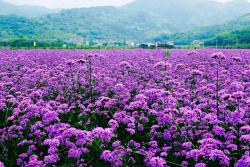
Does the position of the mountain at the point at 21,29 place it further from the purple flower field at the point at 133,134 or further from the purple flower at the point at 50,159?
the purple flower at the point at 50,159

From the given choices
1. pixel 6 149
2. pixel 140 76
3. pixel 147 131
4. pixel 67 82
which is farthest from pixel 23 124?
pixel 140 76

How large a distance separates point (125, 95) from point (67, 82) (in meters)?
2.61

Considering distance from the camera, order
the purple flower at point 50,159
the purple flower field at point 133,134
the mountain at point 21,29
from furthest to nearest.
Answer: the mountain at point 21,29 → the purple flower field at point 133,134 → the purple flower at point 50,159

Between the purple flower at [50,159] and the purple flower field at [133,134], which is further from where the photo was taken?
the purple flower field at [133,134]

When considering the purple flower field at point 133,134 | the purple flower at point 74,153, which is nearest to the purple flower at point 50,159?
the purple flower field at point 133,134

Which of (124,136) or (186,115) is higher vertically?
(186,115)

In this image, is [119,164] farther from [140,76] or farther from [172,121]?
[140,76]

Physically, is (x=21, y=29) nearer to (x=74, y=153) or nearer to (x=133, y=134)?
(x=133, y=134)

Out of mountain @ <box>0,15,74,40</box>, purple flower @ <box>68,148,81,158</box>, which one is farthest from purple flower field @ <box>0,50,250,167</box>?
mountain @ <box>0,15,74,40</box>

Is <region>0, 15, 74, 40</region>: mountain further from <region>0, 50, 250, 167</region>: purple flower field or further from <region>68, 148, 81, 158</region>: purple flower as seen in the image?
<region>68, 148, 81, 158</region>: purple flower

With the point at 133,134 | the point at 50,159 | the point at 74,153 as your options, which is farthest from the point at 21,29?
the point at 50,159

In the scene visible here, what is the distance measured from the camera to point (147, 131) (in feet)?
23.5

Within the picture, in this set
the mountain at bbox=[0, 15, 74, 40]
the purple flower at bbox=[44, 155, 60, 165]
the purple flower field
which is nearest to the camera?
the purple flower at bbox=[44, 155, 60, 165]

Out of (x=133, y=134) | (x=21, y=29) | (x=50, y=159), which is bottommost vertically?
(x=133, y=134)
